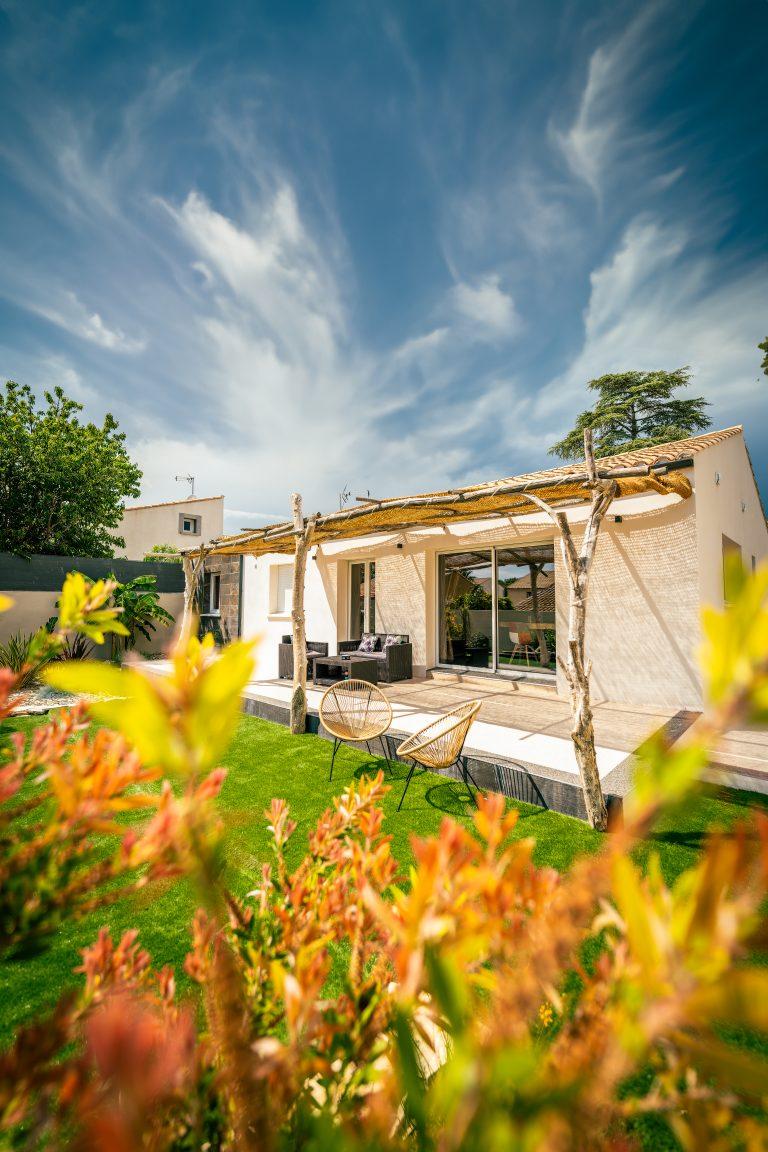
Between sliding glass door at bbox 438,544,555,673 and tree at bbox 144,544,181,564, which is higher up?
tree at bbox 144,544,181,564

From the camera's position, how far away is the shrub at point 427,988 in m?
0.32

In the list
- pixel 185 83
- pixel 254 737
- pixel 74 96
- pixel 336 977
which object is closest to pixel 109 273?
A: pixel 74 96

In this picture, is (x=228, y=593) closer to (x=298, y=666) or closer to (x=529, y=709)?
(x=298, y=666)

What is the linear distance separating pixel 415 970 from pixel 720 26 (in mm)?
16311

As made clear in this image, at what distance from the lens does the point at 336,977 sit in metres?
2.33

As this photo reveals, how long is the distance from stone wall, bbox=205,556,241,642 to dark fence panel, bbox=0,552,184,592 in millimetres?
2072

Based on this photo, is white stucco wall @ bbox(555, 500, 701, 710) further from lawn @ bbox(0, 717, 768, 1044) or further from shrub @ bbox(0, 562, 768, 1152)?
shrub @ bbox(0, 562, 768, 1152)

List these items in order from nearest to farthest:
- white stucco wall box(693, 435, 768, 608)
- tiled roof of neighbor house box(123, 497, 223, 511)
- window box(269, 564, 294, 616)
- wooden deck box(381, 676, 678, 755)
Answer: wooden deck box(381, 676, 678, 755)
white stucco wall box(693, 435, 768, 608)
window box(269, 564, 294, 616)
tiled roof of neighbor house box(123, 497, 223, 511)

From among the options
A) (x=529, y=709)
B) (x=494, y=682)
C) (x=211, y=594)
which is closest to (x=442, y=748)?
(x=529, y=709)

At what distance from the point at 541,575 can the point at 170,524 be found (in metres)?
25.2

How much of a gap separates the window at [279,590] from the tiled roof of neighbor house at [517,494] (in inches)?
127

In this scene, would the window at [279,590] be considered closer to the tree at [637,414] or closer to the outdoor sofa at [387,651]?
the outdoor sofa at [387,651]

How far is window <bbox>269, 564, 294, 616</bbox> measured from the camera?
1484 cm

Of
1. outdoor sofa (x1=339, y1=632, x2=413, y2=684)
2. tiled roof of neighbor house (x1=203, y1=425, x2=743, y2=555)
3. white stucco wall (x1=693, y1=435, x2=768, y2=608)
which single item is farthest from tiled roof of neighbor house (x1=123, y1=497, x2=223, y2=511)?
white stucco wall (x1=693, y1=435, x2=768, y2=608)
